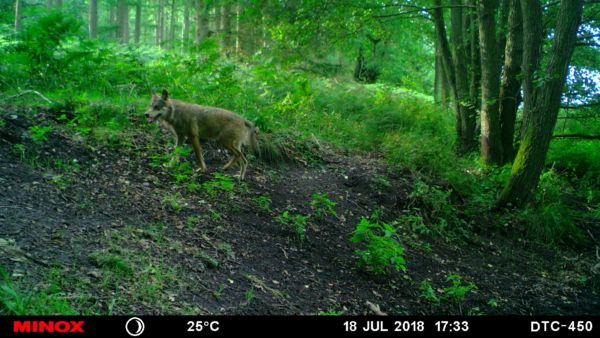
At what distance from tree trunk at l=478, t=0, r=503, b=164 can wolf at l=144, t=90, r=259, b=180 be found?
6030 millimetres

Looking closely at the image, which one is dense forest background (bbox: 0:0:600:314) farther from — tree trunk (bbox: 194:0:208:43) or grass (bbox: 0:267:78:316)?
tree trunk (bbox: 194:0:208:43)

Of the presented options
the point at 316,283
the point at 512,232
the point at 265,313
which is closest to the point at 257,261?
the point at 316,283

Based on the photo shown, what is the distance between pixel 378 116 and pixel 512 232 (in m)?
5.66

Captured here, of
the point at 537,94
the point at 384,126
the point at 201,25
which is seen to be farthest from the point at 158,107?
the point at 201,25

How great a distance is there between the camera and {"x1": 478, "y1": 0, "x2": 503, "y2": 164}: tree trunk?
11.1 meters

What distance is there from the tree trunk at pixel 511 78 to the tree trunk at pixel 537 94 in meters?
0.80

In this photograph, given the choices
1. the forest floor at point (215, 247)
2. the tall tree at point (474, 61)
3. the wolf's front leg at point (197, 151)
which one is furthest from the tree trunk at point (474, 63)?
the wolf's front leg at point (197, 151)

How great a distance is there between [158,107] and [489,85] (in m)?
7.57

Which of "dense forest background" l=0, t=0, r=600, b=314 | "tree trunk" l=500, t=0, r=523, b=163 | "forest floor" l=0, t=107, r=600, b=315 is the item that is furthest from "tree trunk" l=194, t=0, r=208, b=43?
"tree trunk" l=500, t=0, r=523, b=163

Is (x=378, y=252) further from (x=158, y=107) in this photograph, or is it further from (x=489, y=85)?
(x=489, y=85)

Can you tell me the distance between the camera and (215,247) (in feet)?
19.3

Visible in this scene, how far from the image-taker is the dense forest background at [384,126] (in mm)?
7465

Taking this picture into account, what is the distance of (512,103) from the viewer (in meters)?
11.7
